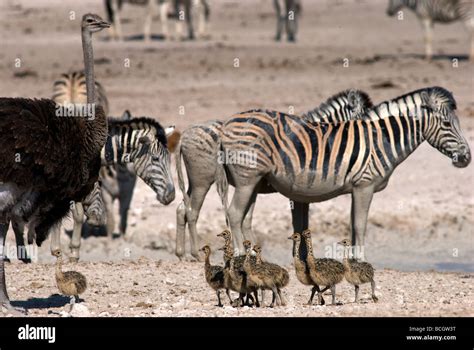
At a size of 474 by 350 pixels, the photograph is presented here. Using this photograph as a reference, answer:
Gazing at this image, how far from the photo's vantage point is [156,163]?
14.3 meters

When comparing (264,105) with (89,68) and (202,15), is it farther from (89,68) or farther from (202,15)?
(89,68)

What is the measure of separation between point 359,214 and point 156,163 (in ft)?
8.75

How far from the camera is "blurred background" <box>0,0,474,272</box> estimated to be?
15.7 meters

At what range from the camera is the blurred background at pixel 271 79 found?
15727 mm

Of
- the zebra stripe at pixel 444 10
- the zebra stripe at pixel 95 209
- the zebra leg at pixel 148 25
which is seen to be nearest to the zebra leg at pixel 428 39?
the zebra stripe at pixel 444 10

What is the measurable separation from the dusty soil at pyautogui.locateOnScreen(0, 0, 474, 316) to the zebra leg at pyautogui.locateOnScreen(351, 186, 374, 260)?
0.41 m

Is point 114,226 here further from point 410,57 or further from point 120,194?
point 410,57

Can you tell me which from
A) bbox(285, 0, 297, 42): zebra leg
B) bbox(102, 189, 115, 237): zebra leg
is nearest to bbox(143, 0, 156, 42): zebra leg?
bbox(285, 0, 297, 42): zebra leg

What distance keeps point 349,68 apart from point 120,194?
29.9 feet

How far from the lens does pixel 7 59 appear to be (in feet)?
84.8

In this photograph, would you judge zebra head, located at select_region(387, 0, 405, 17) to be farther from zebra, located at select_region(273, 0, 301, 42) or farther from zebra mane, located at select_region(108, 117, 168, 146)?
zebra mane, located at select_region(108, 117, 168, 146)

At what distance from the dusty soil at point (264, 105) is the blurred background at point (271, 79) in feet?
Result: 0.08

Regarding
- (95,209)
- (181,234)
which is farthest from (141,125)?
(181,234)

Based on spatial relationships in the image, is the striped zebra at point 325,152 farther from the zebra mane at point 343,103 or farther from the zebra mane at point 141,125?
the zebra mane at point 141,125
